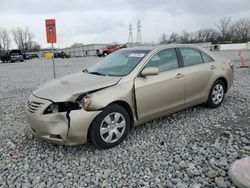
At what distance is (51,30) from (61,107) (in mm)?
4517

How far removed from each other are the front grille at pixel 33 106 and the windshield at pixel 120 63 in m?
1.23

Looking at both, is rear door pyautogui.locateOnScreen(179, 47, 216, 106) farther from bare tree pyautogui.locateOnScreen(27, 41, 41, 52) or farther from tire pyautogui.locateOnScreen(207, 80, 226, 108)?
bare tree pyautogui.locateOnScreen(27, 41, 41, 52)

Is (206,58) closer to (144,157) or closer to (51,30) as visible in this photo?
(144,157)

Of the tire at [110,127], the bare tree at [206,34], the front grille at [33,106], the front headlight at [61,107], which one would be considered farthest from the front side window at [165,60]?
the bare tree at [206,34]

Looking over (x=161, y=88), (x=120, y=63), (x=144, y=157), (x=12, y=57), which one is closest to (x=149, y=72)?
(x=161, y=88)

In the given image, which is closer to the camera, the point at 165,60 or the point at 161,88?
the point at 161,88

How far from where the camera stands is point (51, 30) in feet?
22.2

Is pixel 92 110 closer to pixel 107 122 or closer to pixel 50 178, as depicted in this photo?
pixel 107 122

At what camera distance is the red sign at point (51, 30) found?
6.71 m

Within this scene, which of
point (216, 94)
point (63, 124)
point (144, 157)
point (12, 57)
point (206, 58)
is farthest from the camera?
point (12, 57)

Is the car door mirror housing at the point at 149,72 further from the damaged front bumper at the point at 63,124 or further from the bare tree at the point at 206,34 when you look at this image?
the bare tree at the point at 206,34

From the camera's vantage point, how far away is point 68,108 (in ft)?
9.97

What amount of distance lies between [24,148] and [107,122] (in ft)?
4.70

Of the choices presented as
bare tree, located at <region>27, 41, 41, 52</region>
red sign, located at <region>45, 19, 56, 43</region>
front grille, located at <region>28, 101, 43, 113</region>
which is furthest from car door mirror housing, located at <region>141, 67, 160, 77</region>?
bare tree, located at <region>27, 41, 41, 52</region>
